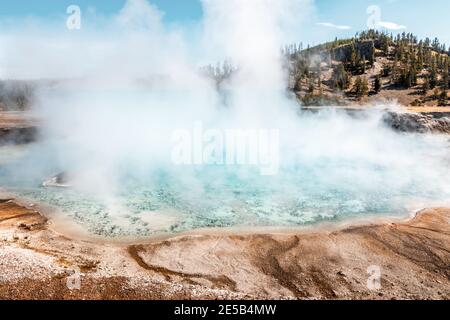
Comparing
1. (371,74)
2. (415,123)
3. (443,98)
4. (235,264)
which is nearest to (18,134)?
(235,264)

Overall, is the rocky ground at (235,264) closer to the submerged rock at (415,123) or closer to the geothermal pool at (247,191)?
the geothermal pool at (247,191)

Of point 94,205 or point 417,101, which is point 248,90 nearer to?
point 94,205

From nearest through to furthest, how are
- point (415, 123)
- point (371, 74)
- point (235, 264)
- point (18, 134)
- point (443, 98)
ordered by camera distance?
point (235, 264)
point (415, 123)
point (18, 134)
point (443, 98)
point (371, 74)

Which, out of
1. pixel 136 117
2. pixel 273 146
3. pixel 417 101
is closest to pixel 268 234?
pixel 273 146

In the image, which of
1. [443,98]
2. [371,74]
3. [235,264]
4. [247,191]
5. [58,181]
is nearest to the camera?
[235,264]

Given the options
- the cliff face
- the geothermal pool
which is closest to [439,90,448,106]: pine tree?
the geothermal pool

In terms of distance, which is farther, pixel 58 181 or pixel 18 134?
pixel 18 134

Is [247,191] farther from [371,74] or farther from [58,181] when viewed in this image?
[371,74]
